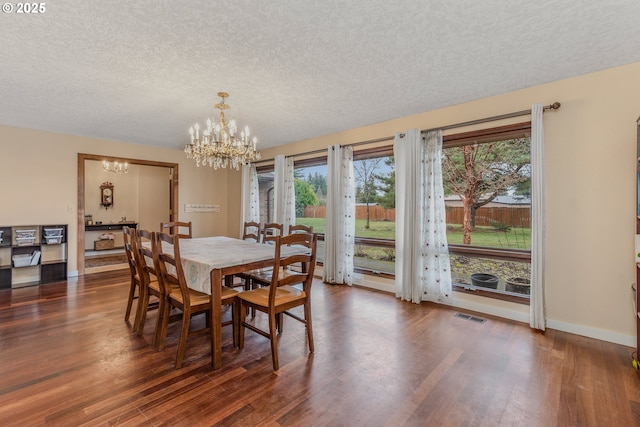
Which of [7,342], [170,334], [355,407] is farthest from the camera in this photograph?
[170,334]

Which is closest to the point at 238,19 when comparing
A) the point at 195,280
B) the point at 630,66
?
the point at 195,280

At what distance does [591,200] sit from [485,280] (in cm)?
134

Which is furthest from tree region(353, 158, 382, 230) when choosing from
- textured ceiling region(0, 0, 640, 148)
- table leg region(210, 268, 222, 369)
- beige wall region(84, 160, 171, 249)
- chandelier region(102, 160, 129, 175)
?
chandelier region(102, 160, 129, 175)

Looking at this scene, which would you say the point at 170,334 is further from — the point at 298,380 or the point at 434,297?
the point at 434,297

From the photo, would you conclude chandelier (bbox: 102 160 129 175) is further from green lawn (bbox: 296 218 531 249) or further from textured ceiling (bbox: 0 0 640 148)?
green lawn (bbox: 296 218 531 249)

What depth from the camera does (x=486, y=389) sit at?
192 centimetres

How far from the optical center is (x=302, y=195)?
5496 mm

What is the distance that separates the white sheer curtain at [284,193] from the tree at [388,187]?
1669mm

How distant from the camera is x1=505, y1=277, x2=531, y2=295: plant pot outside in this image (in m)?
3.17

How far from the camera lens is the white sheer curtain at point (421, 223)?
3561 mm

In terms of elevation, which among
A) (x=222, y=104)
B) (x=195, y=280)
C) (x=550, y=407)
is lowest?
(x=550, y=407)

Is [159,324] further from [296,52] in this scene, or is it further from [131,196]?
[131,196]

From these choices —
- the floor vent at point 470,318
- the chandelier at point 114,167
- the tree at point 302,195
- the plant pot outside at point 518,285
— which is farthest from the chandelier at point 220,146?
the chandelier at point 114,167

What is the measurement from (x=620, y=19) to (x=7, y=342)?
544cm
